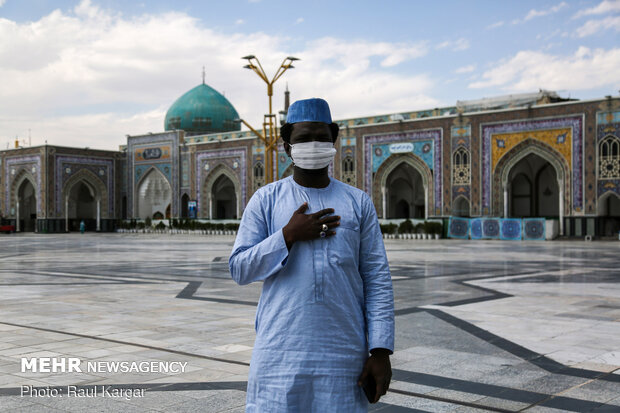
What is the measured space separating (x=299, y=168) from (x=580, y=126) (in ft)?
79.5

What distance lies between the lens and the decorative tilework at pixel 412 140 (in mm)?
27609

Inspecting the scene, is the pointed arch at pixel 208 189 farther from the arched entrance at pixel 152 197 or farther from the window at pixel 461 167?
the window at pixel 461 167

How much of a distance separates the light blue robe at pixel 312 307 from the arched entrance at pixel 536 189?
A: 95.8 ft

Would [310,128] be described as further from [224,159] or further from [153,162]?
[153,162]

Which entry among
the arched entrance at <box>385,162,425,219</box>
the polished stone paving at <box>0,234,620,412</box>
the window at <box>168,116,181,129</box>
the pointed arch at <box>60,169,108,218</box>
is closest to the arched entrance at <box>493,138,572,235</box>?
the arched entrance at <box>385,162,425,219</box>

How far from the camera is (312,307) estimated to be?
1893 mm

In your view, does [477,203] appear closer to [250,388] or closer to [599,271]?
[599,271]

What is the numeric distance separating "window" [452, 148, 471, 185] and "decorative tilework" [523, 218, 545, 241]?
327cm

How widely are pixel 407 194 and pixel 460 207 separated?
22.4 feet

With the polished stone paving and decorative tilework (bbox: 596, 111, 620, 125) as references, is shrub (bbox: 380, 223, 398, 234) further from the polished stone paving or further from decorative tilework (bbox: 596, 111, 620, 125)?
the polished stone paving

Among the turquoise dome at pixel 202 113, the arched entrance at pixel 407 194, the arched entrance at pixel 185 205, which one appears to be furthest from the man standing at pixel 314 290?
the turquoise dome at pixel 202 113

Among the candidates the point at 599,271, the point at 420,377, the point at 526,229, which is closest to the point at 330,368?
the point at 420,377

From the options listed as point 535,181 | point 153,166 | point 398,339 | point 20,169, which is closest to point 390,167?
point 535,181

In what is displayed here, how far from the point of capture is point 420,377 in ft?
12.6
